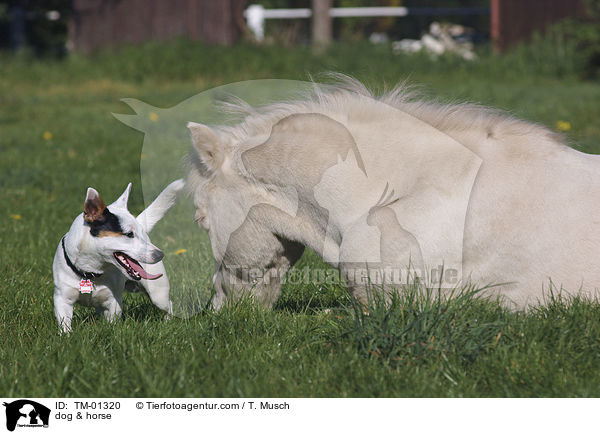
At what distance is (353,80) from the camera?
389 centimetres

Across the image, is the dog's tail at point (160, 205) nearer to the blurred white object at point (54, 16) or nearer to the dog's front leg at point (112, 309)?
the dog's front leg at point (112, 309)

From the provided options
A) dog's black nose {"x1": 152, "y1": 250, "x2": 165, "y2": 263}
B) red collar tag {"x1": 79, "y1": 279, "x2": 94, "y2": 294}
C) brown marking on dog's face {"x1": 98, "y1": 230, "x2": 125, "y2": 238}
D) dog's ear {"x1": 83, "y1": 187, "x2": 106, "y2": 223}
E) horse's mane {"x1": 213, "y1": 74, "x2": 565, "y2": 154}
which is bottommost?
red collar tag {"x1": 79, "y1": 279, "x2": 94, "y2": 294}

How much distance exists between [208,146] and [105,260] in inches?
31.7

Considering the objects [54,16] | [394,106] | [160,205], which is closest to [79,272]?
[160,205]

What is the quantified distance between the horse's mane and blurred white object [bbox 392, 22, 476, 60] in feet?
48.0

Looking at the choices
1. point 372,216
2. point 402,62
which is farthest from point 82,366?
point 402,62

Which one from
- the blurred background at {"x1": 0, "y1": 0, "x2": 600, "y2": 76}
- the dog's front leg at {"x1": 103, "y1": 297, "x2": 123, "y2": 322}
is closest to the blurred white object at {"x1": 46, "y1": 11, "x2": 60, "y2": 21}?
the blurred background at {"x1": 0, "y1": 0, "x2": 600, "y2": 76}

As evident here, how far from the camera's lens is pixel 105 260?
3.74 metres

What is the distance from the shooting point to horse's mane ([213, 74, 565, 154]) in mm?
3688

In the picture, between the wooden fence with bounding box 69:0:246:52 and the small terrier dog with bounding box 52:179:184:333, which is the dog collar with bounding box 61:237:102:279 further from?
the wooden fence with bounding box 69:0:246:52

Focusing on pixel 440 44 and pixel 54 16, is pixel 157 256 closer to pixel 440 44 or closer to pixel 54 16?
pixel 440 44

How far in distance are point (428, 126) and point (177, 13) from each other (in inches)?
624
